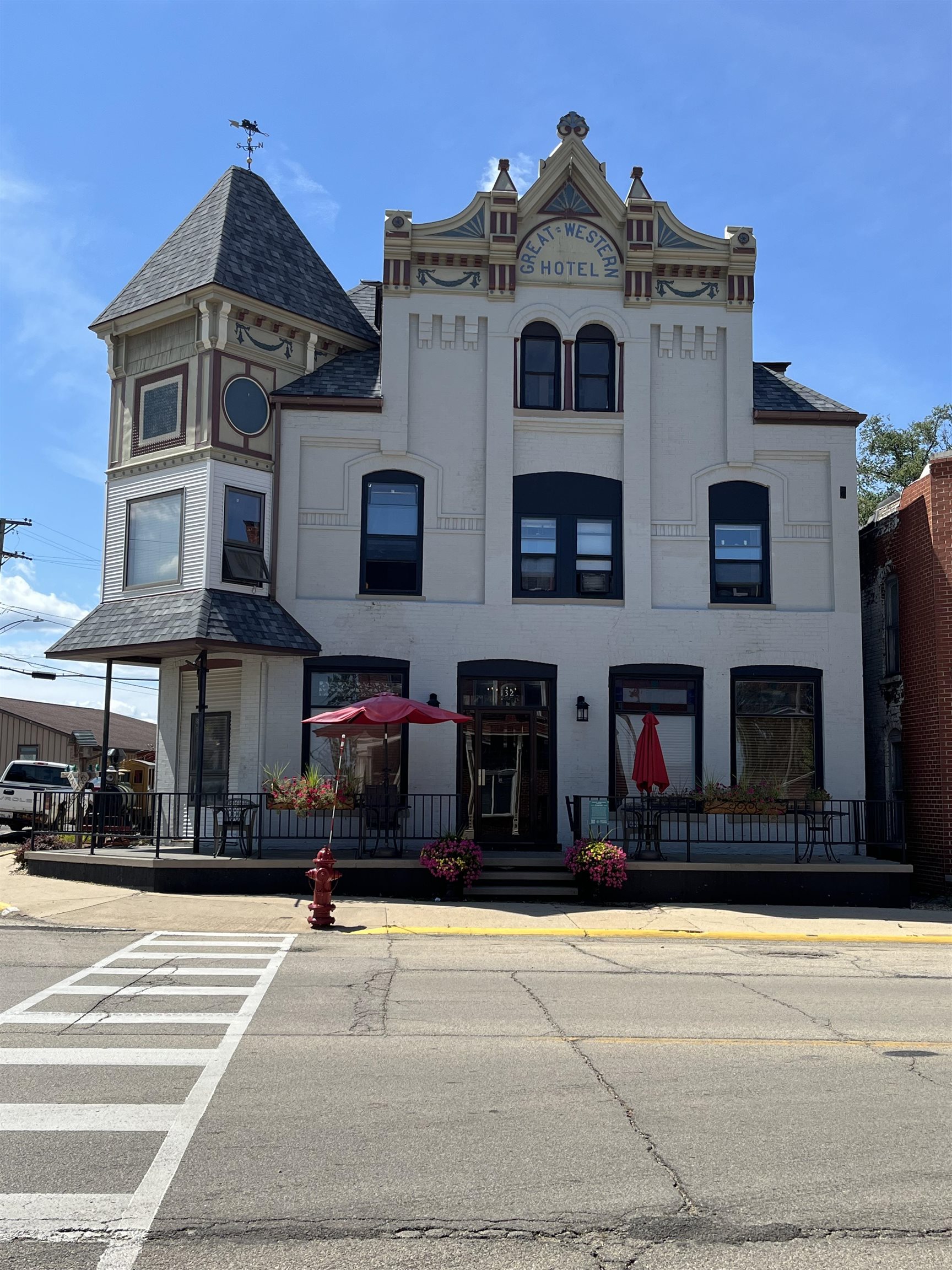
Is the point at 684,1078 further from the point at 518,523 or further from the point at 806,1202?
the point at 518,523

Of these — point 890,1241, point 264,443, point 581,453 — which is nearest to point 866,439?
point 581,453

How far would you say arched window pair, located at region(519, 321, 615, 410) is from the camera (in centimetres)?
2072

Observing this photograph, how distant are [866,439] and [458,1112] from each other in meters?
37.8

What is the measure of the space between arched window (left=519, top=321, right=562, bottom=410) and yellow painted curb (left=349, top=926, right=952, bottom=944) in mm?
10099

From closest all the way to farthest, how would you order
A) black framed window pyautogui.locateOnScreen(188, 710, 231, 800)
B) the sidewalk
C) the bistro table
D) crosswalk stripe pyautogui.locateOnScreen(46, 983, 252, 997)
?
crosswalk stripe pyautogui.locateOnScreen(46, 983, 252, 997)
the sidewalk
the bistro table
black framed window pyautogui.locateOnScreen(188, 710, 231, 800)

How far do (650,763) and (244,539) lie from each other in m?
7.82

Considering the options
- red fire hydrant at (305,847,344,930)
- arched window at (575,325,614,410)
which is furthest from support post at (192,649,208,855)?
arched window at (575,325,614,410)

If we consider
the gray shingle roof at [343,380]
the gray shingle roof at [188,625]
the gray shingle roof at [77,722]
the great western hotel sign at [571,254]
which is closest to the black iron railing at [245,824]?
the gray shingle roof at [188,625]

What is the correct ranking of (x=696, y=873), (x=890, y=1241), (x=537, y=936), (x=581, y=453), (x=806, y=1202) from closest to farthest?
(x=890, y=1241) → (x=806, y=1202) → (x=537, y=936) → (x=696, y=873) → (x=581, y=453)

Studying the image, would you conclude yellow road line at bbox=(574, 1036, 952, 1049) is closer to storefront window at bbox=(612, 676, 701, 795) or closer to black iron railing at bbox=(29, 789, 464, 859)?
black iron railing at bbox=(29, 789, 464, 859)

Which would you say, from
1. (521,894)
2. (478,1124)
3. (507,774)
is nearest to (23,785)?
(507,774)

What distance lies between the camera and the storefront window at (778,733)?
1972cm

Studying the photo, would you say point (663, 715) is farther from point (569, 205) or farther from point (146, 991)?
point (146, 991)

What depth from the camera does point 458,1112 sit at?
6.24 m
